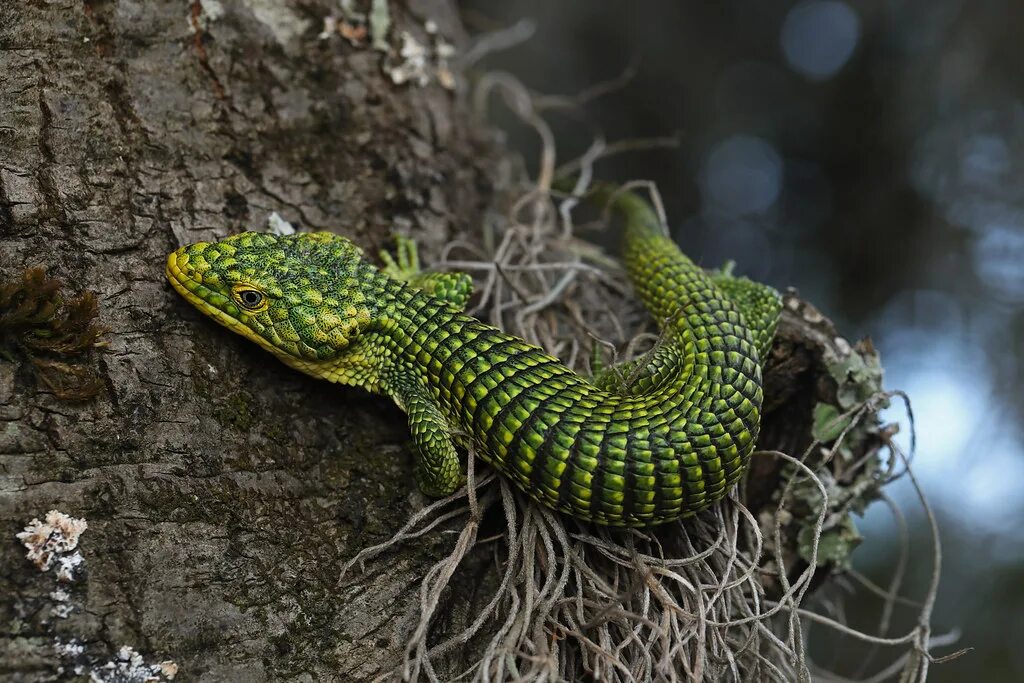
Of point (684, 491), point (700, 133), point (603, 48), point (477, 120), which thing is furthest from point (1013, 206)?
point (684, 491)

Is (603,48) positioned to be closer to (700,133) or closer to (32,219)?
(700,133)

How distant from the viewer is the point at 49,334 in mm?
2115

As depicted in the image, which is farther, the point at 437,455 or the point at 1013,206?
the point at 1013,206

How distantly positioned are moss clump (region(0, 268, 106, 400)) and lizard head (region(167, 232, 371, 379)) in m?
0.31

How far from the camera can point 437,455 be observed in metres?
2.39

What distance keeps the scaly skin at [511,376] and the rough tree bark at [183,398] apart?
0.15 meters

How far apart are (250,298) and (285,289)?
128 millimetres

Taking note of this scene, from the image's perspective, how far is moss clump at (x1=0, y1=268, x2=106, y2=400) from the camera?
207 centimetres

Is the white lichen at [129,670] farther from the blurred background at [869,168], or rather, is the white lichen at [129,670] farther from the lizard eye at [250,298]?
the blurred background at [869,168]

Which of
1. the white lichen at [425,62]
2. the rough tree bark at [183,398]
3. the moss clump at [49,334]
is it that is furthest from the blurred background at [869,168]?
the moss clump at [49,334]

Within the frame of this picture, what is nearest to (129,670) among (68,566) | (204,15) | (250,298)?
(68,566)

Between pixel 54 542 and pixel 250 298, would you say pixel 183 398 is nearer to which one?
pixel 250 298

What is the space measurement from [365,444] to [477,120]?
213 cm

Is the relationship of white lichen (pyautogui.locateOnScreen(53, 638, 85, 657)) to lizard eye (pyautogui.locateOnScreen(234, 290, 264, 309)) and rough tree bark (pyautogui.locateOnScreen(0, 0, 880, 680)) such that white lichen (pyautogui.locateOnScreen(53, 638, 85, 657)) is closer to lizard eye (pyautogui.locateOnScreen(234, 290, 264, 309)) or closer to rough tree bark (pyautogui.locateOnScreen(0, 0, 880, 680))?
rough tree bark (pyautogui.locateOnScreen(0, 0, 880, 680))
